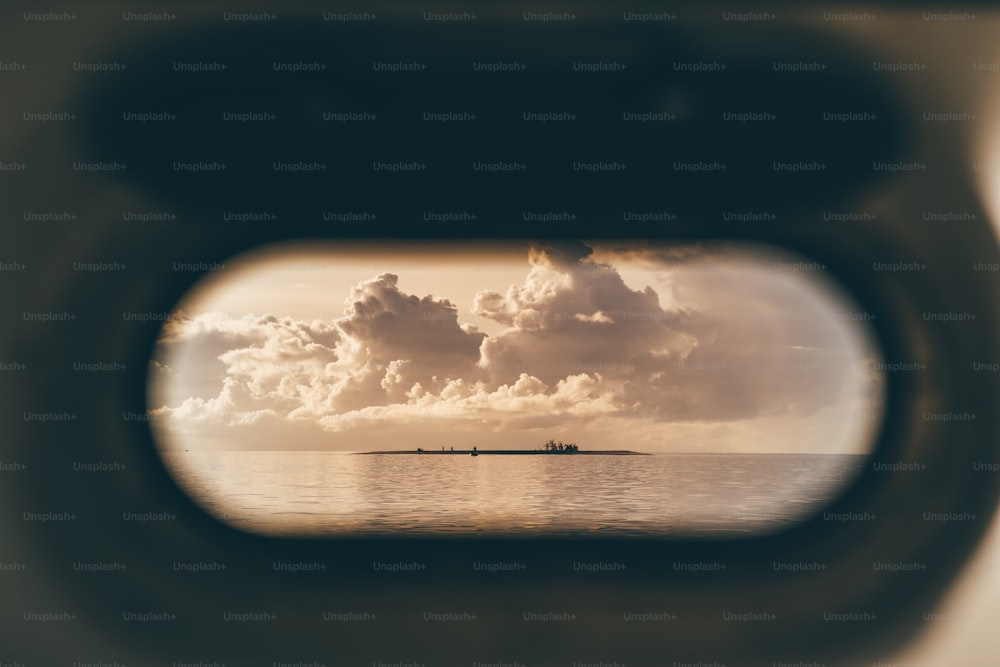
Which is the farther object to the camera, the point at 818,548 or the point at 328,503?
the point at 328,503

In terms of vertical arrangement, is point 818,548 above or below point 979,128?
below

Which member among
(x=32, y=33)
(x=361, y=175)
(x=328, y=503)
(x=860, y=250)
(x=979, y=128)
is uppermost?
(x=32, y=33)

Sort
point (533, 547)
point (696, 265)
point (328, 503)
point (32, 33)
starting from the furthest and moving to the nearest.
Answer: point (328, 503)
point (696, 265)
point (533, 547)
point (32, 33)

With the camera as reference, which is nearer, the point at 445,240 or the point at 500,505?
the point at 445,240

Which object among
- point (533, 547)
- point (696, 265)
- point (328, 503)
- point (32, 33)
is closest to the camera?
point (32, 33)

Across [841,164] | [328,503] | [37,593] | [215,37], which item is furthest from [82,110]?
[328,503]

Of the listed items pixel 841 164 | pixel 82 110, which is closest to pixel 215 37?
pixel 82 110

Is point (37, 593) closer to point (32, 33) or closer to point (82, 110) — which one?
point (82, 110)

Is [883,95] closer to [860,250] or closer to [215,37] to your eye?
[860,250]

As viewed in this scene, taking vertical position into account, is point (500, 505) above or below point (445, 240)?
below
